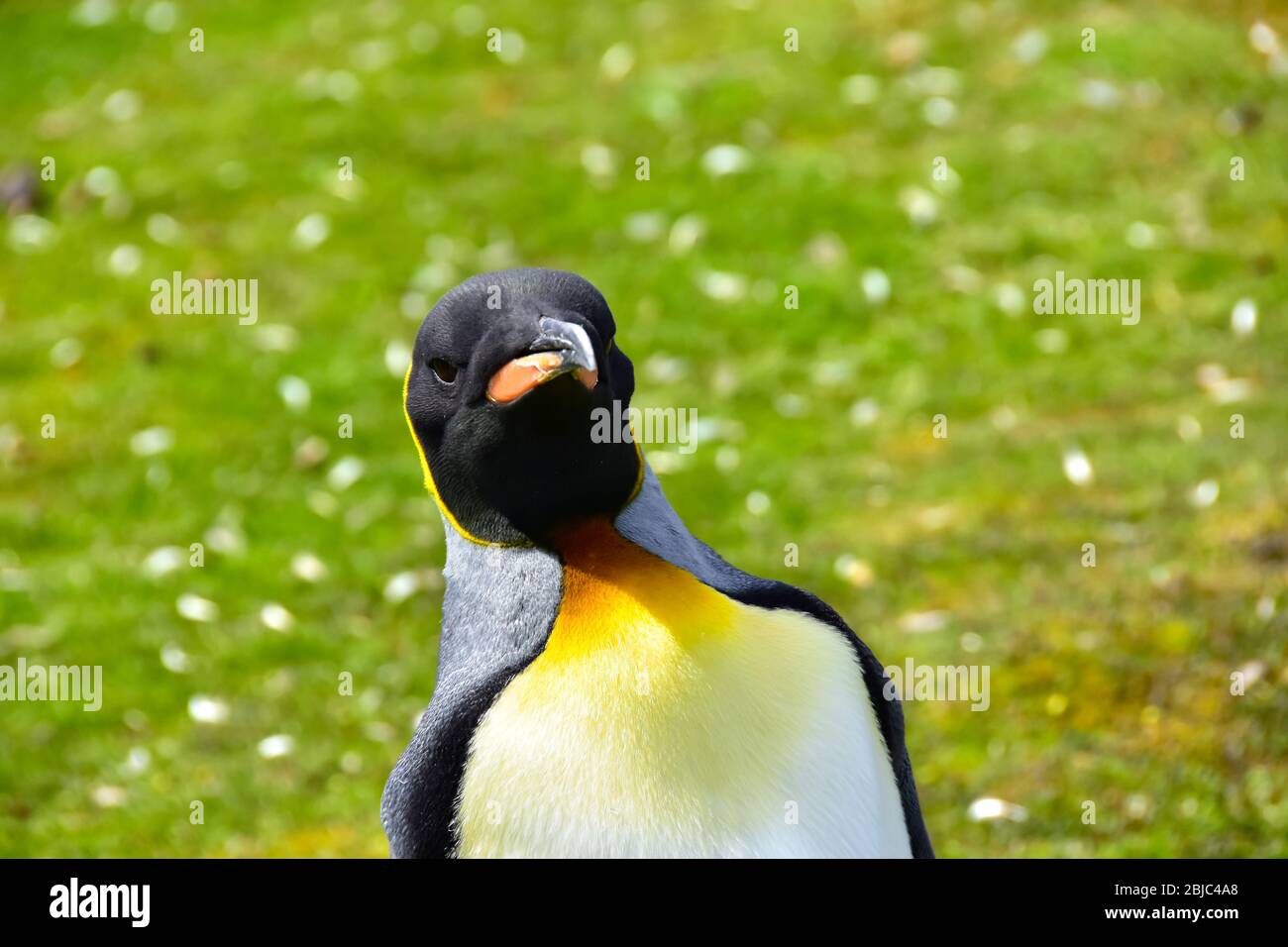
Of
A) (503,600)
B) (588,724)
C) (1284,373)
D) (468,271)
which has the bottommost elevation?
(588,724)

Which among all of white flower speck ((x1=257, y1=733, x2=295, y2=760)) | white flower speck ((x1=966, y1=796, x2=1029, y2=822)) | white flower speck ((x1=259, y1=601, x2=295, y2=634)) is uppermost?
white flower speck ((x1=259, y1=601, x2=295, y2=634))

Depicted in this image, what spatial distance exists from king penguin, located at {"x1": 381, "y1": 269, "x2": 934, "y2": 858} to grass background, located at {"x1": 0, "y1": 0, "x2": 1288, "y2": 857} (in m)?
1.94

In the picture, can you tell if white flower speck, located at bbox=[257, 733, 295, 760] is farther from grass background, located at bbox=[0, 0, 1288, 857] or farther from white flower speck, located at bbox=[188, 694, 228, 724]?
white flower speck, located at bbox=[188, 694, 228, 724]

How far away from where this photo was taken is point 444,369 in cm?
A: 316

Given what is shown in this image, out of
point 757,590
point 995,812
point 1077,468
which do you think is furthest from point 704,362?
point 757,590

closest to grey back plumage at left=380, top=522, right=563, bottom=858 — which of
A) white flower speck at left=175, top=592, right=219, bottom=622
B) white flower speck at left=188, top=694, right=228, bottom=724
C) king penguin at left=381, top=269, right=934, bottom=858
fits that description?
king penguin at left=381, top=269, right=934, bottom=858

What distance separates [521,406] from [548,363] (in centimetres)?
13

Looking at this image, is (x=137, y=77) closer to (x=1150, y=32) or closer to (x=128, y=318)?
(x=128, y=318)

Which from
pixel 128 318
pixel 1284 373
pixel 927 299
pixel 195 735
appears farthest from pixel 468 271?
pixel 1284 373

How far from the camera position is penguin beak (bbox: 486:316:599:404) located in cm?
286

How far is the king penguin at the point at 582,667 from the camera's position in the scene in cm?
296

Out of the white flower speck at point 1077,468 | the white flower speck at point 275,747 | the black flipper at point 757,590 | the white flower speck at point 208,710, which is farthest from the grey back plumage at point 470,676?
the white flower speck at point 1077,468
